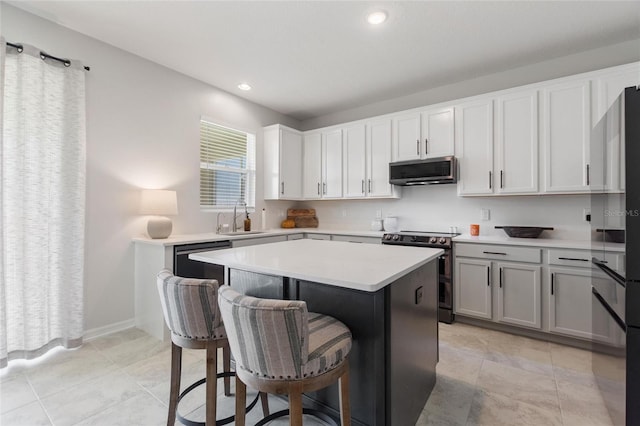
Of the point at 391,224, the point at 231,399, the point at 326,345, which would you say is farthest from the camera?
the point at 391,224

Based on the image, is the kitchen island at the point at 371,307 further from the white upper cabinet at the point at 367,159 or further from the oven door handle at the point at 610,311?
the white upper cabinet at the point at 367,159

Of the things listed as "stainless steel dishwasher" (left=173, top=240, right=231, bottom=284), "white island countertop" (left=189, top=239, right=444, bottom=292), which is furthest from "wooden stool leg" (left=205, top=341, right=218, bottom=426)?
"stainless steel dishwasher" (left=173, top=240, right=231, bottom=284)

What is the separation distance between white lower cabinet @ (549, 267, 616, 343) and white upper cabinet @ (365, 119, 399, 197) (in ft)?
6.46

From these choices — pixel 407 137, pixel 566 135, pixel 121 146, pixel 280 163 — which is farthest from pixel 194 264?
pixel 566 135

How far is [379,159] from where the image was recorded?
4.08m

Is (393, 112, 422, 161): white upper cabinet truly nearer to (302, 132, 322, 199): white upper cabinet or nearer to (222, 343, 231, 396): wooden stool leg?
(302, 132, 322, 199): white upper cabinet

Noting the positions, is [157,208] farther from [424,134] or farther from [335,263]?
[424,134]

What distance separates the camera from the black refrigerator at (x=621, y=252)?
1435 mm

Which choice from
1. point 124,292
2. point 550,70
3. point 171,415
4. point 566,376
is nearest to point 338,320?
point 171,415

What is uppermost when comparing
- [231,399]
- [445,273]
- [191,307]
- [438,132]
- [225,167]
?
[438,132]

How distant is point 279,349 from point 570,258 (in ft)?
9.30

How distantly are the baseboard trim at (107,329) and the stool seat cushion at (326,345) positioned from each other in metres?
2.58

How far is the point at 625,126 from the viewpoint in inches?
58.5

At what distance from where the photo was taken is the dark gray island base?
1.36 metres
